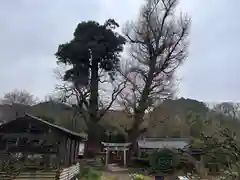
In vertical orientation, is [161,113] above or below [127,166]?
above

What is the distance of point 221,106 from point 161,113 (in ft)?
42.0

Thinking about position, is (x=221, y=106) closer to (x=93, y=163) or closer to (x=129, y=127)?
(x=129, y=127)

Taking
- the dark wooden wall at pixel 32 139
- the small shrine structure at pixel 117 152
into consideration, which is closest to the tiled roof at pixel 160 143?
the small shrine structure at pixel 117 152

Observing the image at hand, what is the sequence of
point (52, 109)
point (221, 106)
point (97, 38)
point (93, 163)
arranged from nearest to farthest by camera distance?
point (93, 163) < point (97, 38) < point (52, 109) < point (221, 106)

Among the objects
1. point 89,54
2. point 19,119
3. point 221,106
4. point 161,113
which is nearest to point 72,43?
point 89,54

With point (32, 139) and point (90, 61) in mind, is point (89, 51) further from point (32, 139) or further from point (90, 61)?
point (32, 139)

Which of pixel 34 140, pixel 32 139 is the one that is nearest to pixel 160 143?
pixel 34 140

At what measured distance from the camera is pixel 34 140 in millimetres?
24969

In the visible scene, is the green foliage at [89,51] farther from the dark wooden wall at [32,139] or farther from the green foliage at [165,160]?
the dark wooden wall at [32,139]

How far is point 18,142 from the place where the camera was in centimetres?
2486

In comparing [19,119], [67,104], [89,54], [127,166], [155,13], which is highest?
[155,13]

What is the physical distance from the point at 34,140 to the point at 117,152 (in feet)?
48.2

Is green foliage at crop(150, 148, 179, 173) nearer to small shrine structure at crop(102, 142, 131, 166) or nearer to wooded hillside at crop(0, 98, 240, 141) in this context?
small shrine structure at crop(102, 142, 131, 166)

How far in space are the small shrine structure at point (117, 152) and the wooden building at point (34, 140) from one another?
922 cm
